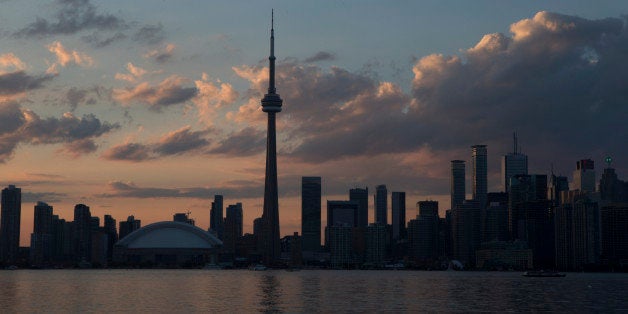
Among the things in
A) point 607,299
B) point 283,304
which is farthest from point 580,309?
point 283,304

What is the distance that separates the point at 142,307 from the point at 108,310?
241 inches

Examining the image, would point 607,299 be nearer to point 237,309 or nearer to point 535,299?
point 535,299

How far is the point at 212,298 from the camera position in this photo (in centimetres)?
14412

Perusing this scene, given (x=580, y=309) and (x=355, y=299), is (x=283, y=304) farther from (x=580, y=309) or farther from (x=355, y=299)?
(x=580, y=309)

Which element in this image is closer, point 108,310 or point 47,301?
point 108,310

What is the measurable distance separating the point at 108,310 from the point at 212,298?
1140 inches

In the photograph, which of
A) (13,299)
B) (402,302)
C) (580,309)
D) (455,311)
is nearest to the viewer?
(455,311)

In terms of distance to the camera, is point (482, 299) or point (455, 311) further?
point (482, 299)

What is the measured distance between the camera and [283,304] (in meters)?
126

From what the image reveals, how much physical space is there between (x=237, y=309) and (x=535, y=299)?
52320mm

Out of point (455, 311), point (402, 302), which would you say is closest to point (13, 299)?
point (402, 302)

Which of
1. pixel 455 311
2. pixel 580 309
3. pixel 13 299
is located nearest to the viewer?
pixel 455 311

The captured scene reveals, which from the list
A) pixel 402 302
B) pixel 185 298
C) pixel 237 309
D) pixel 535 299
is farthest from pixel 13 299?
pixel 535 299

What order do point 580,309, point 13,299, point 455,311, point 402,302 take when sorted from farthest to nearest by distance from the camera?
1. point 13,299
2. point 402,302
3. point 580,309
4. point 455,311
